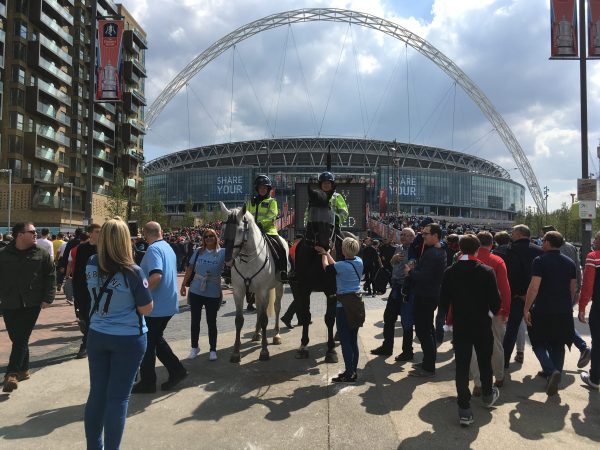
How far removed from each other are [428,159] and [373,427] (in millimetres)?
133071

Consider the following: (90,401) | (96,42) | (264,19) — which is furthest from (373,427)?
(264,19)

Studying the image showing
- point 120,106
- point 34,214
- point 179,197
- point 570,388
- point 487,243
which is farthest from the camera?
point 179,197

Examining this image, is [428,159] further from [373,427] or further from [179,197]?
[373,427]

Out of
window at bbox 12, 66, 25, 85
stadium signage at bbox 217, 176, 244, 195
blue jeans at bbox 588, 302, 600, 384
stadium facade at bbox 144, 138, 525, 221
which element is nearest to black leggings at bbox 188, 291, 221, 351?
blue jeans at bbox 588, 302, 600, 384

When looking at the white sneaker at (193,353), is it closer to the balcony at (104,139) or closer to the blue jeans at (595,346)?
the blue jeans at (595,346)

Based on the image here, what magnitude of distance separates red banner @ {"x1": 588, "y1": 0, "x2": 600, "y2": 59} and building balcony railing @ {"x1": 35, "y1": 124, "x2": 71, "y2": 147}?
5745 centimetres

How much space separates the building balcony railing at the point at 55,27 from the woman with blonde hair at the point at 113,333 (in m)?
62.1

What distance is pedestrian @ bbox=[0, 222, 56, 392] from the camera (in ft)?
19.4

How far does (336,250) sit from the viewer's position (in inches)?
310

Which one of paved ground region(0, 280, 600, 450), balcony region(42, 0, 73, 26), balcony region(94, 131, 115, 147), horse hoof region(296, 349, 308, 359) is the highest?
balcony region(42, 0, 73, 26)

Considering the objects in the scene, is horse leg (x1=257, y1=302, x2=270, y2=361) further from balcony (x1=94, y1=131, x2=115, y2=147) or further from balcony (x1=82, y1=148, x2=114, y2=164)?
balcony (x1=94, y1=131, x2=115, y2=147)

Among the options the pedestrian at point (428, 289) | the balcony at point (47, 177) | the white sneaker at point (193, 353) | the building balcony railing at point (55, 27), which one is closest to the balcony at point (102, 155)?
the balcony at point (47, 177)

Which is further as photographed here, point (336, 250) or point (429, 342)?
point (336, 250)

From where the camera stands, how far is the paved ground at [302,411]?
4441mm
